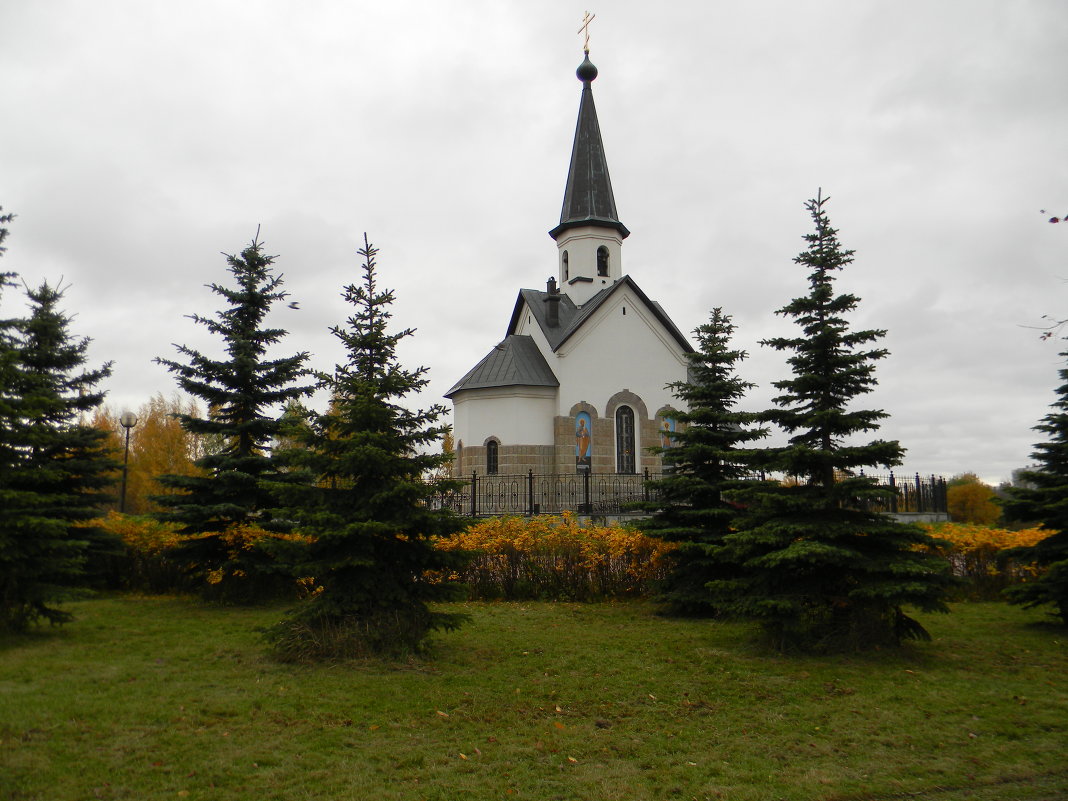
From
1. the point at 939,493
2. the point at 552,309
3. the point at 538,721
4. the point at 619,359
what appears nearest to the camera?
the point at 538,721

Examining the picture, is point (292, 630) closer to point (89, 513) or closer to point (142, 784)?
point (142, 784)

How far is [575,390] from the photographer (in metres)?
25.0

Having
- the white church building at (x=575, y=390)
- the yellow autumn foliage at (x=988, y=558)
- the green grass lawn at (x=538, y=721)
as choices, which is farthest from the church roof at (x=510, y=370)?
the green grass lawn at (x=538, y=721)

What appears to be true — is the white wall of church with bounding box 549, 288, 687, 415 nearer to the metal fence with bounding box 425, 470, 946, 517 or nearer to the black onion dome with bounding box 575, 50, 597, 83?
the metal fence with bounding box 425, 470, 946, 517

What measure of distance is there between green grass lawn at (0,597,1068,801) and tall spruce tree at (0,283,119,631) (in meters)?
0.73

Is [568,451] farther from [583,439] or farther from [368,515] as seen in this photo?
[368,515]

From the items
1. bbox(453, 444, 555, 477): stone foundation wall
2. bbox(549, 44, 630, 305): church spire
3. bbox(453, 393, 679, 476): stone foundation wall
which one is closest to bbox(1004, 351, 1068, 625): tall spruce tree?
bbox(453, 393, 679, 476): stone foundation wall

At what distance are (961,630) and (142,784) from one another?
30.4 feet

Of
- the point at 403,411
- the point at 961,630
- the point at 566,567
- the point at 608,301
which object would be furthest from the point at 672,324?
the point at 403,411

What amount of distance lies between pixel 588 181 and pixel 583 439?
10.5 metres

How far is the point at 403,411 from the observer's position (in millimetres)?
8094

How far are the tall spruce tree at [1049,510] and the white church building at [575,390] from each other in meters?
13.7

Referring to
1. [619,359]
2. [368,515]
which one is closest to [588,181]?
[619,359]

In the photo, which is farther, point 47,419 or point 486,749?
point 47,419
